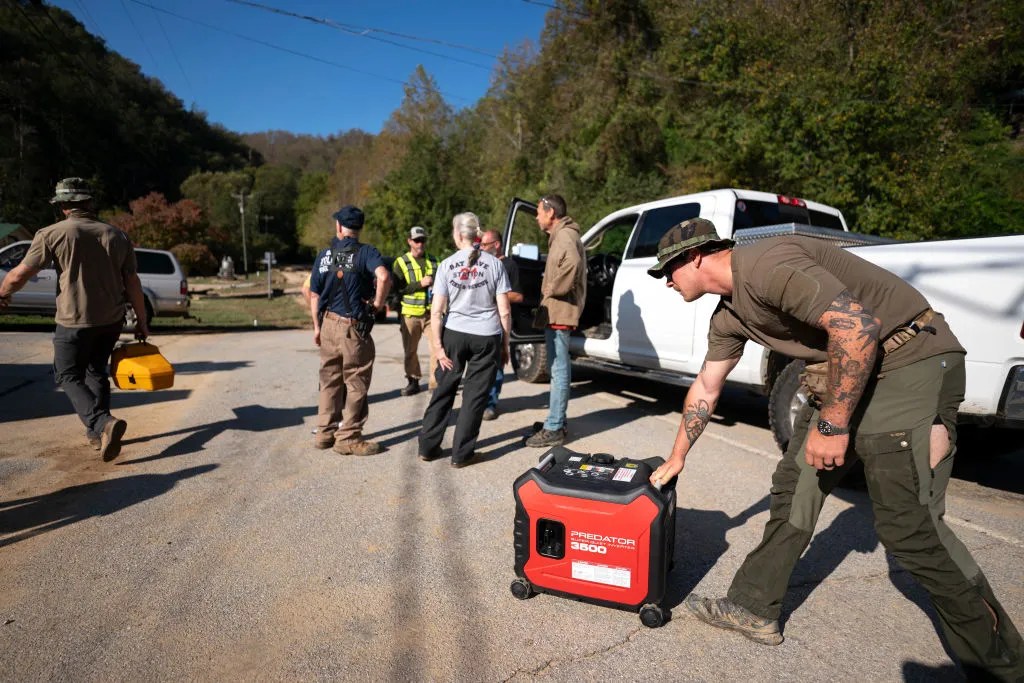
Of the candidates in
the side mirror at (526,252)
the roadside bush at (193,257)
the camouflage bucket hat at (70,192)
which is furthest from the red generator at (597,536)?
the roadside bush at (193,257)

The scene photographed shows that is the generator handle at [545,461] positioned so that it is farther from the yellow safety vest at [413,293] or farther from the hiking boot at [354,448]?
the yellow safety vest at [413,293]

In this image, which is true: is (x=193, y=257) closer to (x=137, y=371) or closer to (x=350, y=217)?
(x=137, y=371)

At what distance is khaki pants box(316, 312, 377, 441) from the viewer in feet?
15.4

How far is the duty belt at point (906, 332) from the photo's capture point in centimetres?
221

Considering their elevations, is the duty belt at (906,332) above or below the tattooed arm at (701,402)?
above

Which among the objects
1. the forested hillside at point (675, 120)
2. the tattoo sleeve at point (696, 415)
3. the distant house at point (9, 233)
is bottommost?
the tattoo sleeve at point (696, 415)

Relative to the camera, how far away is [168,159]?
2623 inches

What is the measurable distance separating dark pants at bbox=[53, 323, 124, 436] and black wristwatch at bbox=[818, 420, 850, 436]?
4.76 metres

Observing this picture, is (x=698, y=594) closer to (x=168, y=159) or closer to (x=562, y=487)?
(x=562, y=487)

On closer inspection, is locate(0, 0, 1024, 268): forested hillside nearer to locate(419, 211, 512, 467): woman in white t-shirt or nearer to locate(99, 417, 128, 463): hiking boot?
locate(419, 211, 512, 467): woman in white t-shirt

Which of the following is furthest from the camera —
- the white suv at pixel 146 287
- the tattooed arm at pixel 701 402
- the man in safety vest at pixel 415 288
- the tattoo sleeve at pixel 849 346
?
the white suv at pixel 146 287

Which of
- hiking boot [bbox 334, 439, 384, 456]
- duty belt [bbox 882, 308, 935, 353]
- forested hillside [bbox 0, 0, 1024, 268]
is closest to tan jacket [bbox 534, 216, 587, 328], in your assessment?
hiking boot [bbox 334, 439, 384, 456]

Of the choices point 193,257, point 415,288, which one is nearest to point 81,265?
point 415,288

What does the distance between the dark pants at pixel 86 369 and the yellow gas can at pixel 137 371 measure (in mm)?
96
